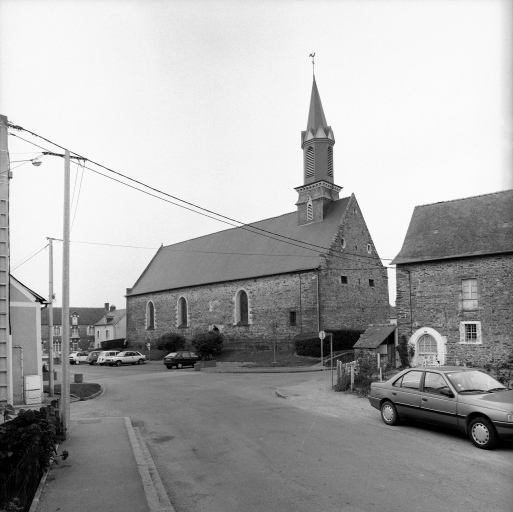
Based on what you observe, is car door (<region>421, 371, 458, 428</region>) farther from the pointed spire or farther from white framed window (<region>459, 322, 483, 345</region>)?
the pointed spire

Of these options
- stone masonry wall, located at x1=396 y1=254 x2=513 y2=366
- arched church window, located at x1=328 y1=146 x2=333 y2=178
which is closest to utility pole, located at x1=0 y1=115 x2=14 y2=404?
stone masonry wall, located at x1=396 y1=254 x2=513 y2=366

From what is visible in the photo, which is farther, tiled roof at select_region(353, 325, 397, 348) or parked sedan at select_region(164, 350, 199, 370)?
parked sedan at select_region(164, 350, 199, 370)

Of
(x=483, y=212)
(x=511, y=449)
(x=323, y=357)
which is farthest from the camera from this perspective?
(x=323, y=357)

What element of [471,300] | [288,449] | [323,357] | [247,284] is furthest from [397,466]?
[247,284]

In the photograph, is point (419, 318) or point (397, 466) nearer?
point (397, 466)

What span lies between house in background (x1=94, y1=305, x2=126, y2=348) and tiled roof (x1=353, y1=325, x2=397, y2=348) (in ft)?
159

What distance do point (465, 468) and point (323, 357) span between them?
2454 centimetres

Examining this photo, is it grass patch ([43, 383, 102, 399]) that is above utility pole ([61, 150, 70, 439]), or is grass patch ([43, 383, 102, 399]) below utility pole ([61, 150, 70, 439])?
below

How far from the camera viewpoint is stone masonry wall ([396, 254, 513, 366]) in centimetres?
2136

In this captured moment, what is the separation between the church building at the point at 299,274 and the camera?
120 ft

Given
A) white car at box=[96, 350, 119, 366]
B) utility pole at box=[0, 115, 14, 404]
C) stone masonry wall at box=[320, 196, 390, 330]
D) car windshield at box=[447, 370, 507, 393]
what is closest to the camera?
car windshield at box=[447, 370, 507, 393]

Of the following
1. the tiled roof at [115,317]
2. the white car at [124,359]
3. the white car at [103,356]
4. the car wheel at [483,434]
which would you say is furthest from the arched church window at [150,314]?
the car wheel at [483,434]

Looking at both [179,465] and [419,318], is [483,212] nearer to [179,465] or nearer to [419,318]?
[419,318]

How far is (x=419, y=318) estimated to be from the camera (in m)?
23.6
